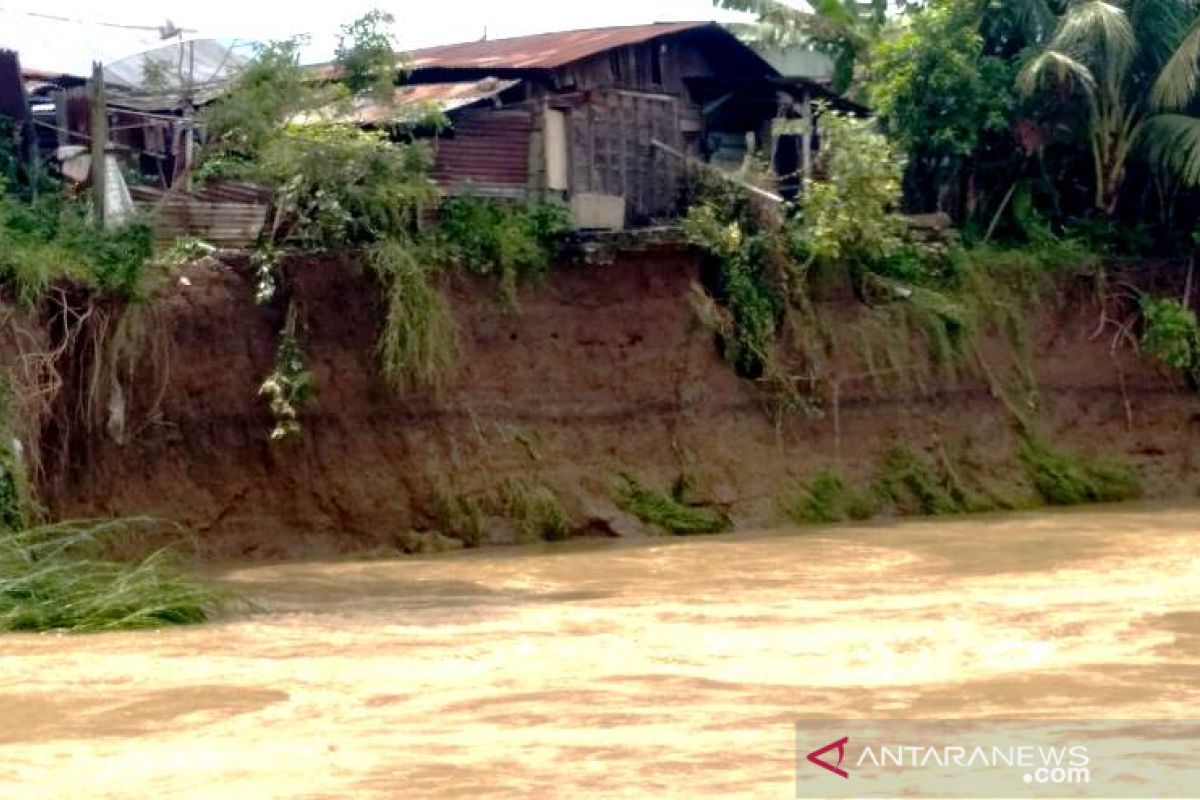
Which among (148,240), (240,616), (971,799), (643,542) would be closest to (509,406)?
(643,542)

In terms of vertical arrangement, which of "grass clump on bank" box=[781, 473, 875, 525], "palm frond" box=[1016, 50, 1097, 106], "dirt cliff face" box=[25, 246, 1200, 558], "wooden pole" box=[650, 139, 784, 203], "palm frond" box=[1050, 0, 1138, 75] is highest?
"palm frond" box=[1050, 0, 1138, 75]

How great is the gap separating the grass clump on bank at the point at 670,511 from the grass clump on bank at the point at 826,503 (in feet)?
2.43

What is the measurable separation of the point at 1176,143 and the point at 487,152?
23.7ft

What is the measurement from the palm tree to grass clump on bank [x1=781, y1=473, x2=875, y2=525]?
4727 mm

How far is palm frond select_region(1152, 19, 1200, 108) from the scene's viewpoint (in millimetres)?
19656

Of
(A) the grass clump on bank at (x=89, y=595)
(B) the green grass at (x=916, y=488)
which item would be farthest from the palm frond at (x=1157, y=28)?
(A) the grass clump on bank at (x=89, y=595)

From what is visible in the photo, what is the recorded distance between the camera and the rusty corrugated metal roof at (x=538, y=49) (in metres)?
19.7

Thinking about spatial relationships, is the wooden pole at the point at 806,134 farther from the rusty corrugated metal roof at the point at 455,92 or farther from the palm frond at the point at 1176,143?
the palm frond at the point at 1176,143

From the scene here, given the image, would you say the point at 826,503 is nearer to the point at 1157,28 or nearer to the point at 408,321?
the point at 408,321

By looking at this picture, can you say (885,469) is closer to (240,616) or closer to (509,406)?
(509,406)

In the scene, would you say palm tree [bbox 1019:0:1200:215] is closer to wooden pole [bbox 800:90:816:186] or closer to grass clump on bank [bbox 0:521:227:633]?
wooden pole [bbox 800:90:816:186]

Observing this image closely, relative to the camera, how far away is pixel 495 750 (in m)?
7.29

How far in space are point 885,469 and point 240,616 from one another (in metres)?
9.04

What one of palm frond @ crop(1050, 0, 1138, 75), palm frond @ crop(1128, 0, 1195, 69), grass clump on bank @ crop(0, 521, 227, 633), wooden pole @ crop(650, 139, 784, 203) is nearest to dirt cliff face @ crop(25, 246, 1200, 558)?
wooden pole @ crop(650, 139, 784, 203)
